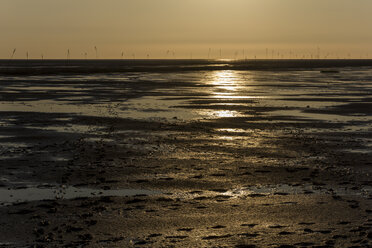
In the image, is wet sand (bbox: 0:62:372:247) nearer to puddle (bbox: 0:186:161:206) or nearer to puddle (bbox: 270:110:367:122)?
puddle (bbox: 0:186:161:206)

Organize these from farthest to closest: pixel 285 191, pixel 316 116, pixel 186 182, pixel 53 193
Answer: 1. pixel 316 116
2. pixel 186 182
3. pixel 285 191
4. pixel 53 193

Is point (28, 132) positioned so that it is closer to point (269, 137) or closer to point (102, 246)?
point (269, 137)

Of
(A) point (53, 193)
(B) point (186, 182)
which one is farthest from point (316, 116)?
(A) point (53, 193)

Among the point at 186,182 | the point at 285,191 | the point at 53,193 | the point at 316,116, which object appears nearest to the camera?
the point at 53,193

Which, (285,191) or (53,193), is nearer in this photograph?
(53,193)

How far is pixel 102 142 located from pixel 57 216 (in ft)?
40.8

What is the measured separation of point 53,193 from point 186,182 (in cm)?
422

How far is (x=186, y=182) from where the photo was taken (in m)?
17.3

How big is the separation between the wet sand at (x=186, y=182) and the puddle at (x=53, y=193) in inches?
1.2

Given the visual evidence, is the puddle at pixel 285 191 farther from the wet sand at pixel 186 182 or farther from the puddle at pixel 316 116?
the puddle at pixel 316 116

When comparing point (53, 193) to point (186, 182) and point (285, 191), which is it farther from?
point (285, 191)

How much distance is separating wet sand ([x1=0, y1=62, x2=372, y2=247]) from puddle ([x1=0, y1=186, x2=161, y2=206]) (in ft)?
0.10

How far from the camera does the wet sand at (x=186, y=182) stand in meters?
12.0

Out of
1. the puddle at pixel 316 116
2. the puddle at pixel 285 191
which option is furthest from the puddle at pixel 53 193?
the puddle at pixel 316 116
